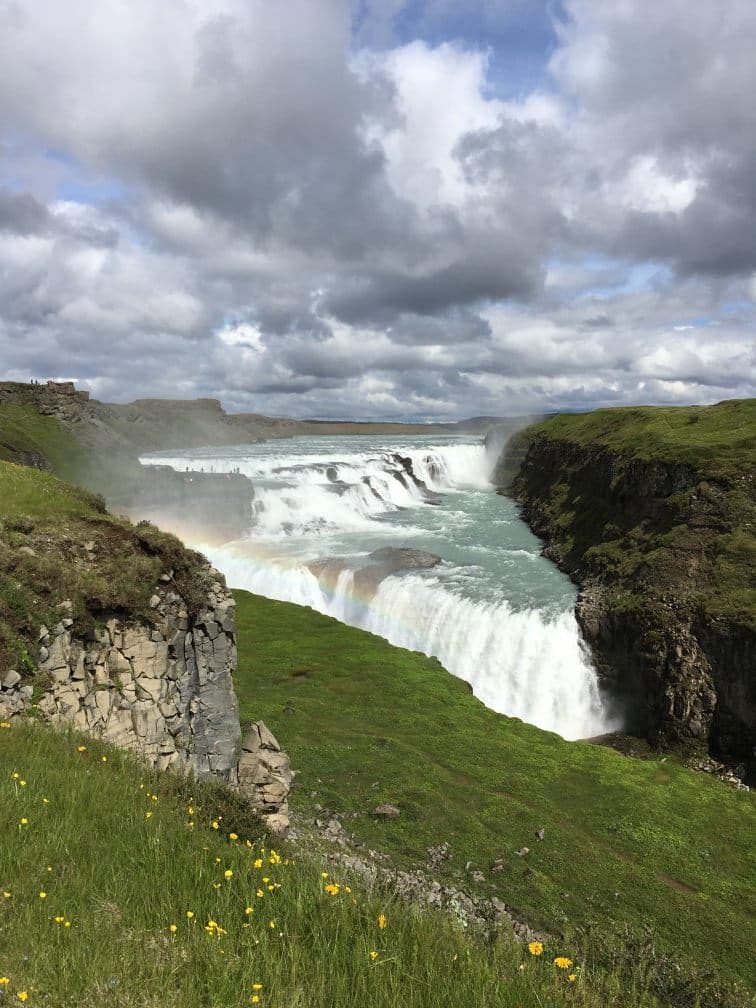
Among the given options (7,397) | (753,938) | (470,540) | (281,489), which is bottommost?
(753,938)

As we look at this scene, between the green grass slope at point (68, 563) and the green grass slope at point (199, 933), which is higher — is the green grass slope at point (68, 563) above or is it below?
above

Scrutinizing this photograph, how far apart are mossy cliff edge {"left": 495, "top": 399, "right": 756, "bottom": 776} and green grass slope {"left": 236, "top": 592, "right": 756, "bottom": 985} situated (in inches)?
333

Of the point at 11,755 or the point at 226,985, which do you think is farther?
the point at 11,755

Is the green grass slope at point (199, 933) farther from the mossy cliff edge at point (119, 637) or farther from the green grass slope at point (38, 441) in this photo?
the green grass slope at point (38, 441)

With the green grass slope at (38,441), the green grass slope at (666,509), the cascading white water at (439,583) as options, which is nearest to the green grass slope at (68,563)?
the cascading white water at (439,583)

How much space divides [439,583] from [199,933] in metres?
43.4

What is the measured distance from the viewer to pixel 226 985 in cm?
424

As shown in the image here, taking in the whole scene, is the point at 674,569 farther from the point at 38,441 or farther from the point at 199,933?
the point at 38,441

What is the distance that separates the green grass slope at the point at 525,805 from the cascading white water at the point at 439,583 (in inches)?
312

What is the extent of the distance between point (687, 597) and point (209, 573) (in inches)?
1316

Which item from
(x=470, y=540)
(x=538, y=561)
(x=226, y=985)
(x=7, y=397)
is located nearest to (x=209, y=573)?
(x=226, y=985)

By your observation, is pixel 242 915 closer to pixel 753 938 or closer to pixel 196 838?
pixel 196 838

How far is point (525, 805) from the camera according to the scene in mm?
22438

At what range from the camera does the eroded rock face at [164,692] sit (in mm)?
12258
